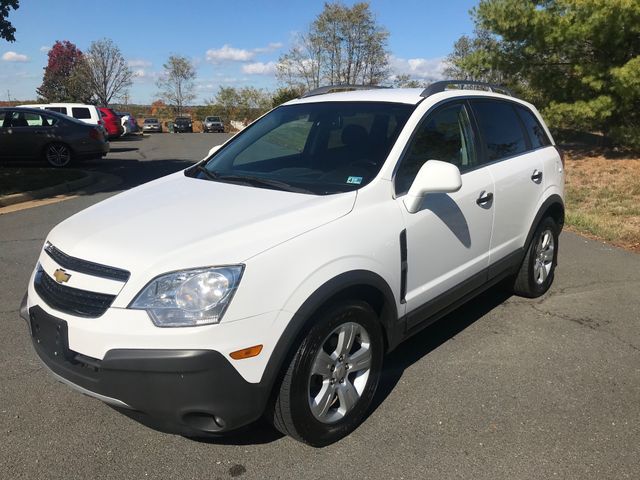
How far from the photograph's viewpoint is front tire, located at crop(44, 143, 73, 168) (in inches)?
532

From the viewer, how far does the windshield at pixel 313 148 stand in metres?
3.17

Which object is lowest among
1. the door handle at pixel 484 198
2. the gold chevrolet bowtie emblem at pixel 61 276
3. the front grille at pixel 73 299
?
the front grille at pixel 73 299

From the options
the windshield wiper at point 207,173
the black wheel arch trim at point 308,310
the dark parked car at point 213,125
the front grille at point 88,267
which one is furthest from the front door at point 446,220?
the dark parked car at point 213,125

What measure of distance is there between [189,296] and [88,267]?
0.55 meters

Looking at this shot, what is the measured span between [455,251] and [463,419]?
3.38 feet

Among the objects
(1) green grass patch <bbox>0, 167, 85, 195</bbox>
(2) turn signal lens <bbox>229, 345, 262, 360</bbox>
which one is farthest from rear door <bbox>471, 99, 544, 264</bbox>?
(1) green grass patch <bbox>0, 167, 85, 195</bbox>

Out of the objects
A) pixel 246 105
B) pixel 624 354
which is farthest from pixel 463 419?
pixel 246 105

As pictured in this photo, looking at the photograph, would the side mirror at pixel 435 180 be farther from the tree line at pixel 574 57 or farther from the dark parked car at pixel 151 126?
the dark parked car at pixel 151 126

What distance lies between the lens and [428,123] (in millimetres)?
3434

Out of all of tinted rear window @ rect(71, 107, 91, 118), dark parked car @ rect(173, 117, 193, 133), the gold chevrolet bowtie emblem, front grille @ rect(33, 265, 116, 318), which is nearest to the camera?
front grille @ rect(33, 265, 116, 318)

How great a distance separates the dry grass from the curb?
8676 millimetres

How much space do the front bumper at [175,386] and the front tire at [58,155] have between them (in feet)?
41.3

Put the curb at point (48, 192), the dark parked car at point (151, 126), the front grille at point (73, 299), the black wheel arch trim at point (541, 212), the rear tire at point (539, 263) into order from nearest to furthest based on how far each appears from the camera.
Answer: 1. the front grille at point (73, 299)
2. the black wheel arch trim at point (541, 212)
3. the rear tire at point (539, 263)
4. the curb at point (48, 192)
5. the dark parked car at point (151, 126)

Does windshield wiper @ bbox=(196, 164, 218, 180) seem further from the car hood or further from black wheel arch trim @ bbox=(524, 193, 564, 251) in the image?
black wheel arch trim @ bbox=(524, 193, 564, 251)
